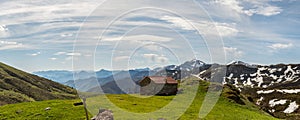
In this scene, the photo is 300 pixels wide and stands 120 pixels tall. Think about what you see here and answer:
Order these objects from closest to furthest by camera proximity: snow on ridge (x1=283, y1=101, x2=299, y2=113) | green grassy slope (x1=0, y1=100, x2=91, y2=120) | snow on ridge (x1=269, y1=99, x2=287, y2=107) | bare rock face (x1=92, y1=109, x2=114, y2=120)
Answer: bare rock face (x1=92, y1=109, x2=114, y2=120)
green grassy slope (x1=0, y1=100, x2=91, y2=120)
snow on ridge (x1=283, y1=101, x2=299, y2=113)
snow on ridge (x1=269, y1=99, x2=287, y2=107)

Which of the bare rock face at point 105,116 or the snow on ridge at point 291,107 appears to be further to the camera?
the snow on ridge at point 291,107

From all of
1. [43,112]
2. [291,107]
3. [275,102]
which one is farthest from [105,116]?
[275,102]

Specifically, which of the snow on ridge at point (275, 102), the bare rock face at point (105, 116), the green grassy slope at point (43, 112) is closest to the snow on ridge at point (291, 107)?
the snow on ridge at point (275, 102)

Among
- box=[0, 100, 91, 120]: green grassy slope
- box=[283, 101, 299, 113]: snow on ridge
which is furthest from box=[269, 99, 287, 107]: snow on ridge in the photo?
box=[0, 100, 91, 120]: green grassy slope


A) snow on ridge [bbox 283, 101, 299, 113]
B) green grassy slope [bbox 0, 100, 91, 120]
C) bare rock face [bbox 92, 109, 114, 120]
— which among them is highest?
bare rock face [bbox 92, 109, 114, 120]

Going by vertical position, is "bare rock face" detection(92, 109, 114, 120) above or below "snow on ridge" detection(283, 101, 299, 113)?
above

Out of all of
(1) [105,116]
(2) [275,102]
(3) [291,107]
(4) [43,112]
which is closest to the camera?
(1) [105,116]

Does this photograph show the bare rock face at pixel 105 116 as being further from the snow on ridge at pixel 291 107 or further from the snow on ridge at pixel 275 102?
the snow on ridge at pixel 275 102

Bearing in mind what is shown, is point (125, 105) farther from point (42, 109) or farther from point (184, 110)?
point (42, 109)

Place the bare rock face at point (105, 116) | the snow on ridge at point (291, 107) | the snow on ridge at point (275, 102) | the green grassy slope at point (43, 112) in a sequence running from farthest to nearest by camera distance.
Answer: the snow on ridge at point (275, 102)
the snow on ridge at point (291, 107)
the green grassy slope at point (43, 112)
the bare rock face at point (105, 116)

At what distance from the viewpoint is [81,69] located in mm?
28922

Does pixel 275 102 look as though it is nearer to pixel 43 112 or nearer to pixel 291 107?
pixel 291 107

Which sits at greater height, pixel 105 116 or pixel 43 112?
pixel 105 116

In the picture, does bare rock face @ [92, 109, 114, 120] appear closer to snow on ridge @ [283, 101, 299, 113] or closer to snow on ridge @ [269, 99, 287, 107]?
snow on ridge @ [283, 101, 299, 113]
